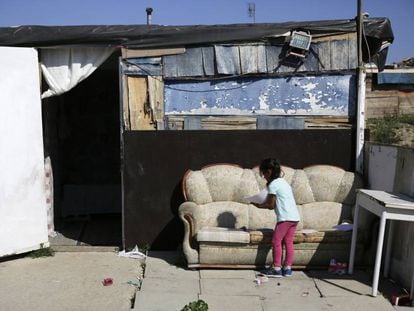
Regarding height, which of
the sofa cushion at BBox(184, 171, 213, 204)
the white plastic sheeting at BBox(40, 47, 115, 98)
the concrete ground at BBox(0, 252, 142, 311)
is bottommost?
the concrete ground at BBox(0, 252, 142, 311)

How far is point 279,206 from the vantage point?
5.87 meters

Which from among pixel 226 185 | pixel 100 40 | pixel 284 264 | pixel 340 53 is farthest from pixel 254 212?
pixel 100 40

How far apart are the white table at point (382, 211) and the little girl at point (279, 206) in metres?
0.76

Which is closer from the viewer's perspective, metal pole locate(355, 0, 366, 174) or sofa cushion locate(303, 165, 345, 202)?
sofa cushion locate(303, 165, 345, 202)

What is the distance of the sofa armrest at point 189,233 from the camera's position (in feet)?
20.4

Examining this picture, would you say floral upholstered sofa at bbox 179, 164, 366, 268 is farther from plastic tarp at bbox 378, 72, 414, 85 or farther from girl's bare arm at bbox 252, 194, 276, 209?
plastic tarp at bbox 378, 72, 414, 85

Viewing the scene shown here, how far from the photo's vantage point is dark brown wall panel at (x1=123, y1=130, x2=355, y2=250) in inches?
274

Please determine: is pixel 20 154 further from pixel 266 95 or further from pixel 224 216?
pixel 266 95

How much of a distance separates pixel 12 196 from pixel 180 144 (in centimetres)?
229

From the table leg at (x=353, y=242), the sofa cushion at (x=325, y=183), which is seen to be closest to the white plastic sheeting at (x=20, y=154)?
the sofa cushion at (x=325, y=183)

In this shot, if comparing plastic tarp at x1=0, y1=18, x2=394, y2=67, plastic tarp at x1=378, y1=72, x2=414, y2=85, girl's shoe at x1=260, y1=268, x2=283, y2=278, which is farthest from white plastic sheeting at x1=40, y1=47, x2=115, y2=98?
plastic tarp at x1=378, y1=72, x2=414, y2=85

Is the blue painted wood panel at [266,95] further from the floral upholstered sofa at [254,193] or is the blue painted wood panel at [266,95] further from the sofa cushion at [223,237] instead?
the sofa cushion at [223,237]

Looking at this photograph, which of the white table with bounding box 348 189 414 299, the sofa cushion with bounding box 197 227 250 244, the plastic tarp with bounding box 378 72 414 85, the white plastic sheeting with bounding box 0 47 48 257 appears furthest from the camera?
the plastic tarp with bounding box 378 72 414 85

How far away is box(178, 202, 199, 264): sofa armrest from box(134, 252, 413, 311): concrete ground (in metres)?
0.20
